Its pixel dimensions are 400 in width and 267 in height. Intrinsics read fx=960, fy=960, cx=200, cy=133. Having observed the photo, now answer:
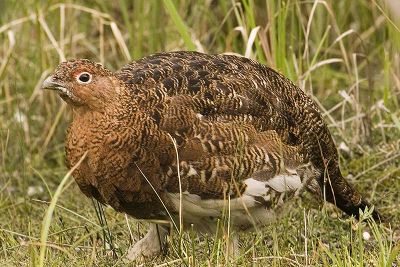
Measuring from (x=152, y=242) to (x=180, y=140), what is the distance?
0.72 metres

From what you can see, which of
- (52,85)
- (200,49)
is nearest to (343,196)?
(200,49)

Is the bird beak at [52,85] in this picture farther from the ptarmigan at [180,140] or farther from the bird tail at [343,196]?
the bird tail at [343,196]

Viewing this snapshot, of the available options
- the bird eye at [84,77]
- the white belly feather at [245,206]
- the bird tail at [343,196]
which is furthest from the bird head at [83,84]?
the bird tail at [343,196]

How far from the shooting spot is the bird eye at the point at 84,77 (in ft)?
13.6

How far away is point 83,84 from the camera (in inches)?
163

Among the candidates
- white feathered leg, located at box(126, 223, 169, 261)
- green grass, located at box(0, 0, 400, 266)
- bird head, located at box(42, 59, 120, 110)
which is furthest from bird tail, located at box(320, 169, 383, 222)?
bird head, located at box(42, 59, 120, 110)

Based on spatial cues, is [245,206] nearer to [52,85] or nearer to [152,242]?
[152,242]

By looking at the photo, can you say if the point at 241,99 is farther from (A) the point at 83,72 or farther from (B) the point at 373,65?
(B) the point at 373,65

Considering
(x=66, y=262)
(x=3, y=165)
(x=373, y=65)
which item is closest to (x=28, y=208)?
(x=3, y=165)

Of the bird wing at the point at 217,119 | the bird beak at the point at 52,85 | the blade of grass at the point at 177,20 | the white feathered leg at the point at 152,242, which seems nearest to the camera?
the bird beak at the point at 52,85

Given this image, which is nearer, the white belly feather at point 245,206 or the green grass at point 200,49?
the white belly feather at point 245,206

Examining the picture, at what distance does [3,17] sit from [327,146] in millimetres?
2956

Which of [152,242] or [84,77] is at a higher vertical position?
[84,77]

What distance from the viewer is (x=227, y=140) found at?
4301 mm
